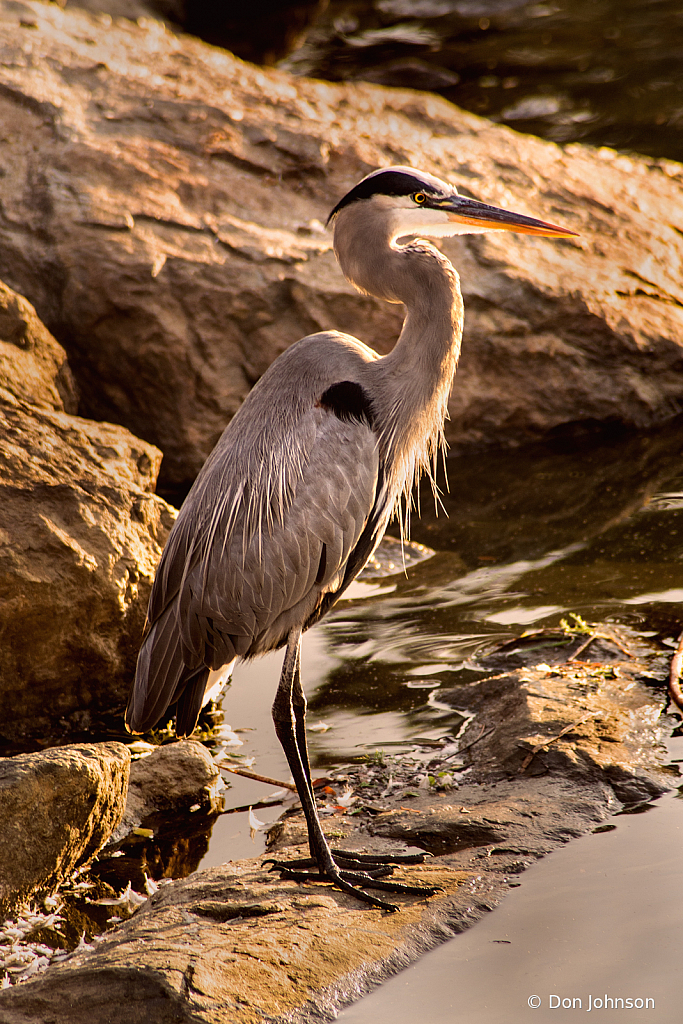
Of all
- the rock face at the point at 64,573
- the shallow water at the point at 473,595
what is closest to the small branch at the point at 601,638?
the shallow water at the point at 473,595

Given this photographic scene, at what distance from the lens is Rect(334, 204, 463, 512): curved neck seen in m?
3.84

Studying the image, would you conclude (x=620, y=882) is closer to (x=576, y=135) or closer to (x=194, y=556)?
(x=194, y=556)

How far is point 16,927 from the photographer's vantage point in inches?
135

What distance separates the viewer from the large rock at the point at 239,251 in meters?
7.27

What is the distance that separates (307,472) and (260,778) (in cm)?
137

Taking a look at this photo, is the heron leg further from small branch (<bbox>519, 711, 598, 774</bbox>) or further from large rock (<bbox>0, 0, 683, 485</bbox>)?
large rock (<bbox>0, 0, 683, 485</bbox>)

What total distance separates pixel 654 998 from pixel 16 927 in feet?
6.50

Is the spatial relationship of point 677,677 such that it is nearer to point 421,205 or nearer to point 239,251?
point 421,205

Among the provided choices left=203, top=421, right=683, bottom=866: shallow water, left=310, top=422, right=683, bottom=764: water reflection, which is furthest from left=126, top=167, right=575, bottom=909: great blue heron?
left=310, top=422, right=683, bottom=764: water reflection

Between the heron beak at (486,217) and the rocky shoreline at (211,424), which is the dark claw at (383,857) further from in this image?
the heron beak at (486,217)

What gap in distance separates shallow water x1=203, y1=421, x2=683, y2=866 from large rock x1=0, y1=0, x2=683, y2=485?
77 centimetres

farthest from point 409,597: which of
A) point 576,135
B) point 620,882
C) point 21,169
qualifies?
point 576,135

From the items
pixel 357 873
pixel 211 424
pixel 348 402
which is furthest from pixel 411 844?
pixel 211 424

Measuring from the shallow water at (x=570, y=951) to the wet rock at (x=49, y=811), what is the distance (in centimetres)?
124
